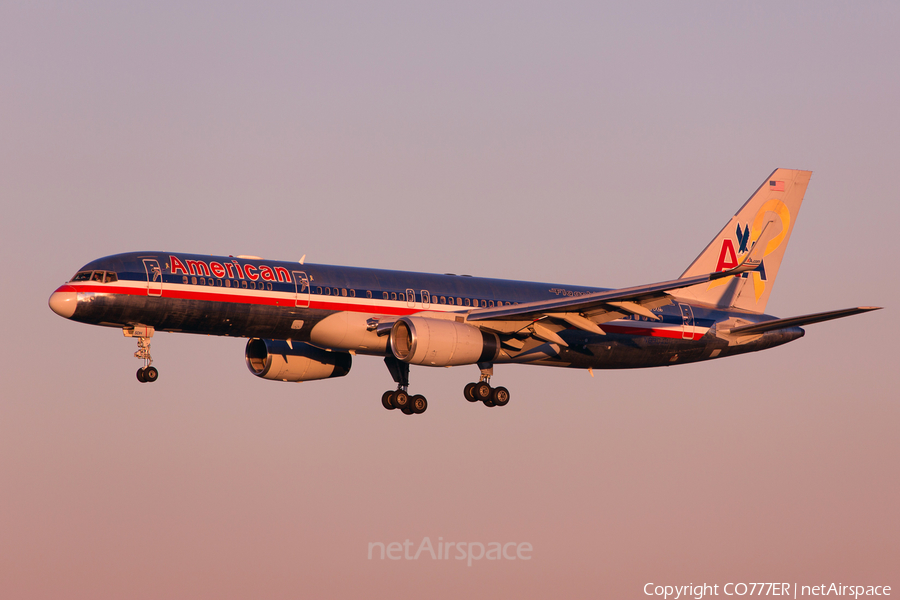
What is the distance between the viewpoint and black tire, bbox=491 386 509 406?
51.3m

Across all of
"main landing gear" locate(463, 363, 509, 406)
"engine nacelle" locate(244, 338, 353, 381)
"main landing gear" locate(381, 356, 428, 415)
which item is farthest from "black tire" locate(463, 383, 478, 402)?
"engine nacelle" locate(244, 338, 353, 381)

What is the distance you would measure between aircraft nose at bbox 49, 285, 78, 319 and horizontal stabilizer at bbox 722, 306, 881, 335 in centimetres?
2997

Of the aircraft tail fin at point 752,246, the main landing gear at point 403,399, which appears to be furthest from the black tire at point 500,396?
the aircraft tail fin at point 752,246

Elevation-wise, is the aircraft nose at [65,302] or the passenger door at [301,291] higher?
the passenger door at [301,291]

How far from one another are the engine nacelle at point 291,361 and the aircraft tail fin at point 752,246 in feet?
56.9

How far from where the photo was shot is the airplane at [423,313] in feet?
145

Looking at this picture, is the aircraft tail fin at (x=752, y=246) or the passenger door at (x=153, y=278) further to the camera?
the aircraft tail fin at (x=752, y=246)

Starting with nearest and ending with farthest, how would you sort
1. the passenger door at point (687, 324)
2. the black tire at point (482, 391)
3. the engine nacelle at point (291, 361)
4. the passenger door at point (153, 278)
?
the passenger door at point (153, 278)
the black tire at point (482, 391)
the engine nacelle at point (291, 361)
the passenger door at point (687, 324)

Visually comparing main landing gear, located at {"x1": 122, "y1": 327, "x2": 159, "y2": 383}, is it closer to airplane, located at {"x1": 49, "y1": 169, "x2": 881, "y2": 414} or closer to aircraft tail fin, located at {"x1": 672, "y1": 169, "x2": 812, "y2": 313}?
airplane, located at {"x1": 49, "y1": 169, "x2": 881, "y2": 414}

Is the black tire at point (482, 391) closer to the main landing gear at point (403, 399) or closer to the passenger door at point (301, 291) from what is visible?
the main landing gear at point (403, 399)

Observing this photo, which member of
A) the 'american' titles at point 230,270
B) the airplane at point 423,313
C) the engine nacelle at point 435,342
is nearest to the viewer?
the airplane at point 423,313

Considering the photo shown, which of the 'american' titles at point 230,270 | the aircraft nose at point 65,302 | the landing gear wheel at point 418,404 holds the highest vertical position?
the 'american' titles at point 230,270

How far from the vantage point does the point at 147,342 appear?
148 ft

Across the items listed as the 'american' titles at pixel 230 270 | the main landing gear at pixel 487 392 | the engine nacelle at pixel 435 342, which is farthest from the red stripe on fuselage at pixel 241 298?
the main landing gear at pixel 487 392
